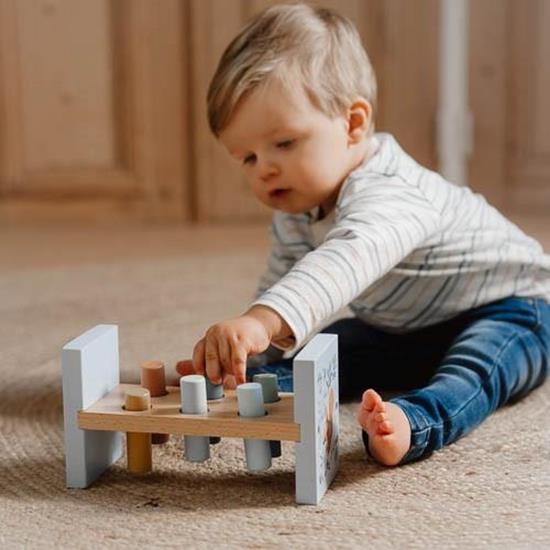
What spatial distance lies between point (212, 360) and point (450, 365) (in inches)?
10.1

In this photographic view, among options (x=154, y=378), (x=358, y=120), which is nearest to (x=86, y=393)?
(x=154, y=378)

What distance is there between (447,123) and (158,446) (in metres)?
1.36

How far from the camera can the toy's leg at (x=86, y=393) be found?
827 millimetres

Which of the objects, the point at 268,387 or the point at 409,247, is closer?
the point at 268,387

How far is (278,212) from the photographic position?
117 centimetres

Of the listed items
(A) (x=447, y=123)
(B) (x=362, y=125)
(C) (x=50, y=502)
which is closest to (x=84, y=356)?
(C) (x=50, y=502)

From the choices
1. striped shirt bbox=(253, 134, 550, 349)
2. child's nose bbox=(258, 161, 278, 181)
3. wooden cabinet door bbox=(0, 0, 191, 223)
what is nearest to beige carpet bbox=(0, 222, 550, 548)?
striped shirt bbox=(253, 134, 550, 349)

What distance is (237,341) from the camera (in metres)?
0.81

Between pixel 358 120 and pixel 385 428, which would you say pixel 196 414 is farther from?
pixel 358 120

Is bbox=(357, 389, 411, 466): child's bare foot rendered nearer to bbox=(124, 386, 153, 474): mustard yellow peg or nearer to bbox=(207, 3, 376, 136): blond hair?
bbox=(124, 386, 153, 474): mustard yellow peg

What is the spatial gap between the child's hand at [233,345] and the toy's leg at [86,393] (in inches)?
3.4

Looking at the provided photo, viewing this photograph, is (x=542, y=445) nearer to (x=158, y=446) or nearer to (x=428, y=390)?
(x=428, y=390)

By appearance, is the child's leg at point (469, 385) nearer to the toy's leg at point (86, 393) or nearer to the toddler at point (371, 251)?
the toddler at point (371, 251)

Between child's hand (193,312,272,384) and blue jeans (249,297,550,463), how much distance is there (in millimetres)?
133
